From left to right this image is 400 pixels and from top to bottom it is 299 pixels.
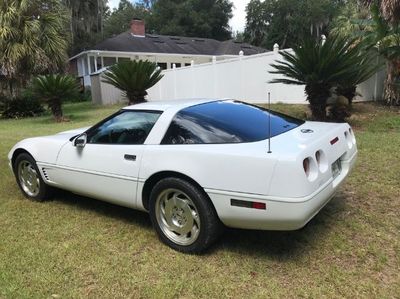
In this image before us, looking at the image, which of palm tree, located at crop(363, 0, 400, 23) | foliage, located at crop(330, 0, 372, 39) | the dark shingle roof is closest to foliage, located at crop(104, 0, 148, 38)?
the dark shingle roof

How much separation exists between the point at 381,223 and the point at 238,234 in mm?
1500

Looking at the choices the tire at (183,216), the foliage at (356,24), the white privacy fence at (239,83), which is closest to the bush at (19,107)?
the white privacy fence at (239,83)

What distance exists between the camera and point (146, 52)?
30.6 meters

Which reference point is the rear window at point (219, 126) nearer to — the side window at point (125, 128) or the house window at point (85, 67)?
the side window at point (125, 128)

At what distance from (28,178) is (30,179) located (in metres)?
0.04

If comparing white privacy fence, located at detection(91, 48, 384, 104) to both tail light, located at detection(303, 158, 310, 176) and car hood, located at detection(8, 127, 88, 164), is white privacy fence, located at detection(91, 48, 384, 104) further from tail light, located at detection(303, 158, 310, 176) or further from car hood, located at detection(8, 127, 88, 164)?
tail light, located at detection(303, 158, 310, 176)

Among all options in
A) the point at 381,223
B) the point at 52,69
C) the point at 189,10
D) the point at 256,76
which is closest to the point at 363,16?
the point at 256,76

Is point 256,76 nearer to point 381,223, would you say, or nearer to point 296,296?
point 381,223

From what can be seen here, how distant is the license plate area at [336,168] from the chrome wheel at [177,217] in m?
1.31

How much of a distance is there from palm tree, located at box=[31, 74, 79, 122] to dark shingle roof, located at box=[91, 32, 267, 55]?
14.9 meters

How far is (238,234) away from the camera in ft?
13.1

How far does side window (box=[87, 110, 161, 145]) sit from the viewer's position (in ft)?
13.2

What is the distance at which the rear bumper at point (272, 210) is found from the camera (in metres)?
3.04

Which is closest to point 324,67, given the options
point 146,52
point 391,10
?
point 391,10
